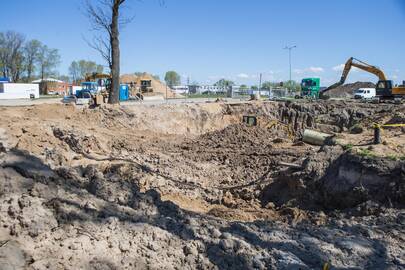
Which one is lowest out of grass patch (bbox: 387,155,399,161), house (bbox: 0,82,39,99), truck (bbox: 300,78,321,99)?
grass patch (bbox: 387,155,399,161)

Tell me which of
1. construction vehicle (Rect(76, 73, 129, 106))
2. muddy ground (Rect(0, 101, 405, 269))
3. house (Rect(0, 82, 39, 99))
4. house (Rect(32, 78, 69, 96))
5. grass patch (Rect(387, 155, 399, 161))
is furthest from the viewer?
house (Rect(32, 78, 69, 96))

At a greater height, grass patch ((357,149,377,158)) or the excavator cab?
the excavator cab

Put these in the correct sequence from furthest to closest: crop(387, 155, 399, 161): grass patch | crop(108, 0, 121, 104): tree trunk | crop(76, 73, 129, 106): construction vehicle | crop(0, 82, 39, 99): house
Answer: crop(0, 82, 39, 99): house
crop(76, 73, 129, 106): construction vehicle
crop(108, 0, 121, 104): tree trunk
crop(387, 155, 399, 161): grass patch

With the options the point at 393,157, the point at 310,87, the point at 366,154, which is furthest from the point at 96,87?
the point at 393,157

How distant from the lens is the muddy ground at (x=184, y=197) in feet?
13.1

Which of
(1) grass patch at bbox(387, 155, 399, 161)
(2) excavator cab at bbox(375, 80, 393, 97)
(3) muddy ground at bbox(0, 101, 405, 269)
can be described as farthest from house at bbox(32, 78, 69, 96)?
(1) grass patch at bbox(387, 155, 399, 161)

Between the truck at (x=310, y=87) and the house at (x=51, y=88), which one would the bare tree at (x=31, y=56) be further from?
the truck at (x=310, y=87)

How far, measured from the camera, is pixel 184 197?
30.3ft

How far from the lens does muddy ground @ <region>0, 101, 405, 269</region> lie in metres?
4.01

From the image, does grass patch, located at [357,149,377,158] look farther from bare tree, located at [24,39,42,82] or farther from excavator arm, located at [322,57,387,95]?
bare tree, located at [24,39,42,82]

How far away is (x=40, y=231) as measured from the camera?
12.7 ft

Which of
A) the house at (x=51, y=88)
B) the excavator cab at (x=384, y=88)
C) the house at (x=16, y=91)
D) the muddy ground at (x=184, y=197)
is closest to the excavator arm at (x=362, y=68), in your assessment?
the excavator cab at (x=384, y=88)

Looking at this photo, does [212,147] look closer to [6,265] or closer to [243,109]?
[243,109]

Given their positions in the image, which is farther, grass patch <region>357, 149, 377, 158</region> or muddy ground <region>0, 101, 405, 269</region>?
grass patch <region>357, 149, 377, 158</region>
